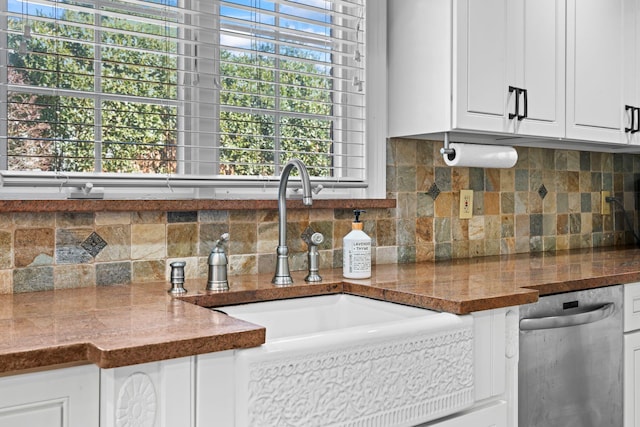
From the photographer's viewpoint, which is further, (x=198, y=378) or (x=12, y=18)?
(x=12, y=18)

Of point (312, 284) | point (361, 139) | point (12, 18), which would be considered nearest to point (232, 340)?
point (312, 284)

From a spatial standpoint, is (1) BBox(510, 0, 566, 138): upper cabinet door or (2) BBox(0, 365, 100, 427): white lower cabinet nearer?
(2) BBox(0, 365, 100, 427): white lower cabinet

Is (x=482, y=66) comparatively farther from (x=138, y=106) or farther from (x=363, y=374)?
(x=363, y=374)

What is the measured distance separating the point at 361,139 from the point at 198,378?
1383 mm

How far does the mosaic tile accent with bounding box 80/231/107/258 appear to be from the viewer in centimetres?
175

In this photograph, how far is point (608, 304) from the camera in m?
2.07

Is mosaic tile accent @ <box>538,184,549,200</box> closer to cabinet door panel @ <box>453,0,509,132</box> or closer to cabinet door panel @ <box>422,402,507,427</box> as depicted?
cabinet door panel @ <box>453,0,509,132</box>

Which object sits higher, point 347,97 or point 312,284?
point 347,97

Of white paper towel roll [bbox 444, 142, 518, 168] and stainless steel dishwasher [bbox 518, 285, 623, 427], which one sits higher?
white paper towel roll [bbox 444, 142, 518, 168]

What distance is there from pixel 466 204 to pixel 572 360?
0.90 m

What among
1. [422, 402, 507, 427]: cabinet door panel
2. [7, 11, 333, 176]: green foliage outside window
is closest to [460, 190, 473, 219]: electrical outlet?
[7, 11, 333, 176]: green foliage outside window

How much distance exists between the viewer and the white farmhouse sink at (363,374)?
1213 mm

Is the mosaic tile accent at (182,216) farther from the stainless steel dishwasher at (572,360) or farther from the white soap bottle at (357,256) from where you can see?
the stainless steel dishwasher at (572,360)

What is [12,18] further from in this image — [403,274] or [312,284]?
[403,274]
